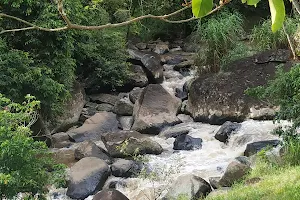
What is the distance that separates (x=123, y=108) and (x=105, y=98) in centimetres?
126

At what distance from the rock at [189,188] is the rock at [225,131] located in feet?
7.73

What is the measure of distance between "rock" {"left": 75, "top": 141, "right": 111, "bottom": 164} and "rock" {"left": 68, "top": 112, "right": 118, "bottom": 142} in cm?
128

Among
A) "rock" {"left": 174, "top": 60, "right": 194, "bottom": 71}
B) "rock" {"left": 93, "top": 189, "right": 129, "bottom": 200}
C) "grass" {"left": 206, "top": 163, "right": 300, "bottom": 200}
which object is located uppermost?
"rock" {"left": 174, "top": 60, "right": 194, "bottom": 71}

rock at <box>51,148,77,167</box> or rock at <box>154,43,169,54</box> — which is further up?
rock at <box>154,43,169,54</box>

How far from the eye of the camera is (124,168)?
7.30m

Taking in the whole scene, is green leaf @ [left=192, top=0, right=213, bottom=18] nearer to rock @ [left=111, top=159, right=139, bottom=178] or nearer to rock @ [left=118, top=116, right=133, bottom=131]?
rock @ [left=111, top=159, right=139, bottom=178]

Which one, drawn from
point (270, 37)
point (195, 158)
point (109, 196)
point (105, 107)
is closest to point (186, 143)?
point (195, 158)

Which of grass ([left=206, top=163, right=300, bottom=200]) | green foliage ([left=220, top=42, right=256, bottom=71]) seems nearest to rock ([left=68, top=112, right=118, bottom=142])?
green foliage ([left=220, top=42, right=256, bottom=71])

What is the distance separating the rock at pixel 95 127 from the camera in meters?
9.67

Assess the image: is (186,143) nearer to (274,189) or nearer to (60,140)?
(60,140)

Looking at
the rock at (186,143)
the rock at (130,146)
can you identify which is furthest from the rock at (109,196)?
the rock at (186,143)

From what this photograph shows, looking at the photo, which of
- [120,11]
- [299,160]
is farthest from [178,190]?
[120,11]

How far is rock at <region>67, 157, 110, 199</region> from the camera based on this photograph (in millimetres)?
6836

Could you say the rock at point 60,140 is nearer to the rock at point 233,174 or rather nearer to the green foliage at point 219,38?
the green foliage at point 219,38
